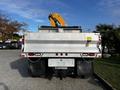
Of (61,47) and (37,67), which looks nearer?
(61,47)

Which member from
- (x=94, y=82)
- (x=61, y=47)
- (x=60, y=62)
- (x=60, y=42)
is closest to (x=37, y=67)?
(x=60, y=62)

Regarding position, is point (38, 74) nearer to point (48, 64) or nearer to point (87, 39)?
point (48, 64)

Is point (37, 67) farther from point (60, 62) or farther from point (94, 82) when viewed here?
point (94, 82)

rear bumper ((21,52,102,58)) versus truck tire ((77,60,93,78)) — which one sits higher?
rear bumper ((21,52,102,58))

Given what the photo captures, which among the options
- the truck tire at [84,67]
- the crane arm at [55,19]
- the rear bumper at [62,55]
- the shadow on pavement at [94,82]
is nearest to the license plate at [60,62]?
the rear bumper at [62,55]

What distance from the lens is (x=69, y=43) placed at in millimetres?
10953

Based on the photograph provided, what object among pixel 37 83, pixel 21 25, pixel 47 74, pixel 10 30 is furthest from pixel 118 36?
pixel 21 25

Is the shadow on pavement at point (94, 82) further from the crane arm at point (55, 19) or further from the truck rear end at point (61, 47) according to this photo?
the crane arm at point (55, 19)

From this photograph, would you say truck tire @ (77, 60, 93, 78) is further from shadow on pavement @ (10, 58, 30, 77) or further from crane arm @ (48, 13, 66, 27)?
crane arm @ (48, 13, 66, 27)

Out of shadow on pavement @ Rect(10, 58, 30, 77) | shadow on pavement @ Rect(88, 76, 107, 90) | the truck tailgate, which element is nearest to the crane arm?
shadow on pavement @ Rect(10, 58, 30, 77)

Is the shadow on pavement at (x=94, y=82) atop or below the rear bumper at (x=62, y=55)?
below

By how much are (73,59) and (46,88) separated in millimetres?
→ 2220

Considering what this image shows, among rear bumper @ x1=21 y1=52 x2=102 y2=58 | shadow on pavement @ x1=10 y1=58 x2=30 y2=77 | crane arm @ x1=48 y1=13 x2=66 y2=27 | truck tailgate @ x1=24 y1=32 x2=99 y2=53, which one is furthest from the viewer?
crane arm @ x1=48 y1=13 x2=66 y2=27

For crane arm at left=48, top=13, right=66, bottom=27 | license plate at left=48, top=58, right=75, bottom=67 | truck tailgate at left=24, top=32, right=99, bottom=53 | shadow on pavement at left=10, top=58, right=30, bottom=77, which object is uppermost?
crane arm at left=48, top=13, right=66, bottom=27
